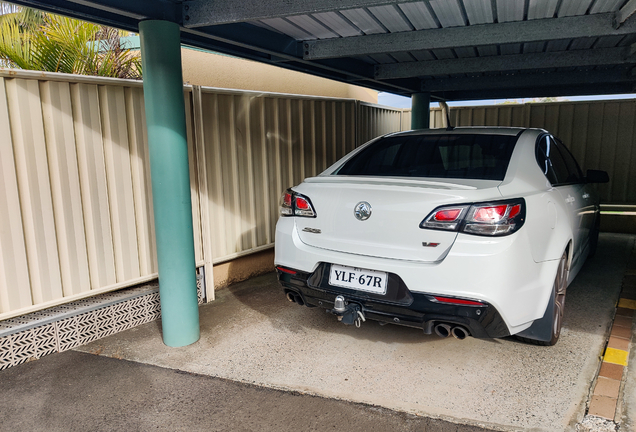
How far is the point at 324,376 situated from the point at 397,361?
1.91ft

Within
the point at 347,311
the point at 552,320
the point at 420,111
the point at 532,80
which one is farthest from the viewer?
the point at 420,111

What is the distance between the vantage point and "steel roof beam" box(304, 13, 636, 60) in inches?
167

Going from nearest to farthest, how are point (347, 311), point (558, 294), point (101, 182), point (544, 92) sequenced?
point (347, 311), point (558, 294), point (101, 182), point (544, 92)

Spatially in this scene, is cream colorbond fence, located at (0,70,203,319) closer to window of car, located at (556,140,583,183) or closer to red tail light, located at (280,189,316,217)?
red tail light, located at (280,189,316,217)

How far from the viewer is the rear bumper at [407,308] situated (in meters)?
3.00

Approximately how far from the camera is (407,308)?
3.14m

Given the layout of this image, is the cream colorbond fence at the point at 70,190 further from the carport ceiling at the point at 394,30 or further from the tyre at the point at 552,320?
the tyre at the point at 552,320

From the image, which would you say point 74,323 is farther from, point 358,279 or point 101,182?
point 358,279

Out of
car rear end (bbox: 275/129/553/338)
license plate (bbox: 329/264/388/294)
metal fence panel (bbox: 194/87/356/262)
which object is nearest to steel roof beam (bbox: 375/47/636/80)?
metal fence panel (bbox: 194/87/356/262)

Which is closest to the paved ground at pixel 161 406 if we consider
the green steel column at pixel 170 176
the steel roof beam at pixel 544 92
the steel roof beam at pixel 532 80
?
the green steel column at pixel 170 176

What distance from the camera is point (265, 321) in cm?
449

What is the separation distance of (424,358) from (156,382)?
6.29 feet

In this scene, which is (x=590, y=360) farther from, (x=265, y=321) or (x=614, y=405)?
(x=265, y=321)

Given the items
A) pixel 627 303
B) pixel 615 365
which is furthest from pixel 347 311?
pixel 627 303
